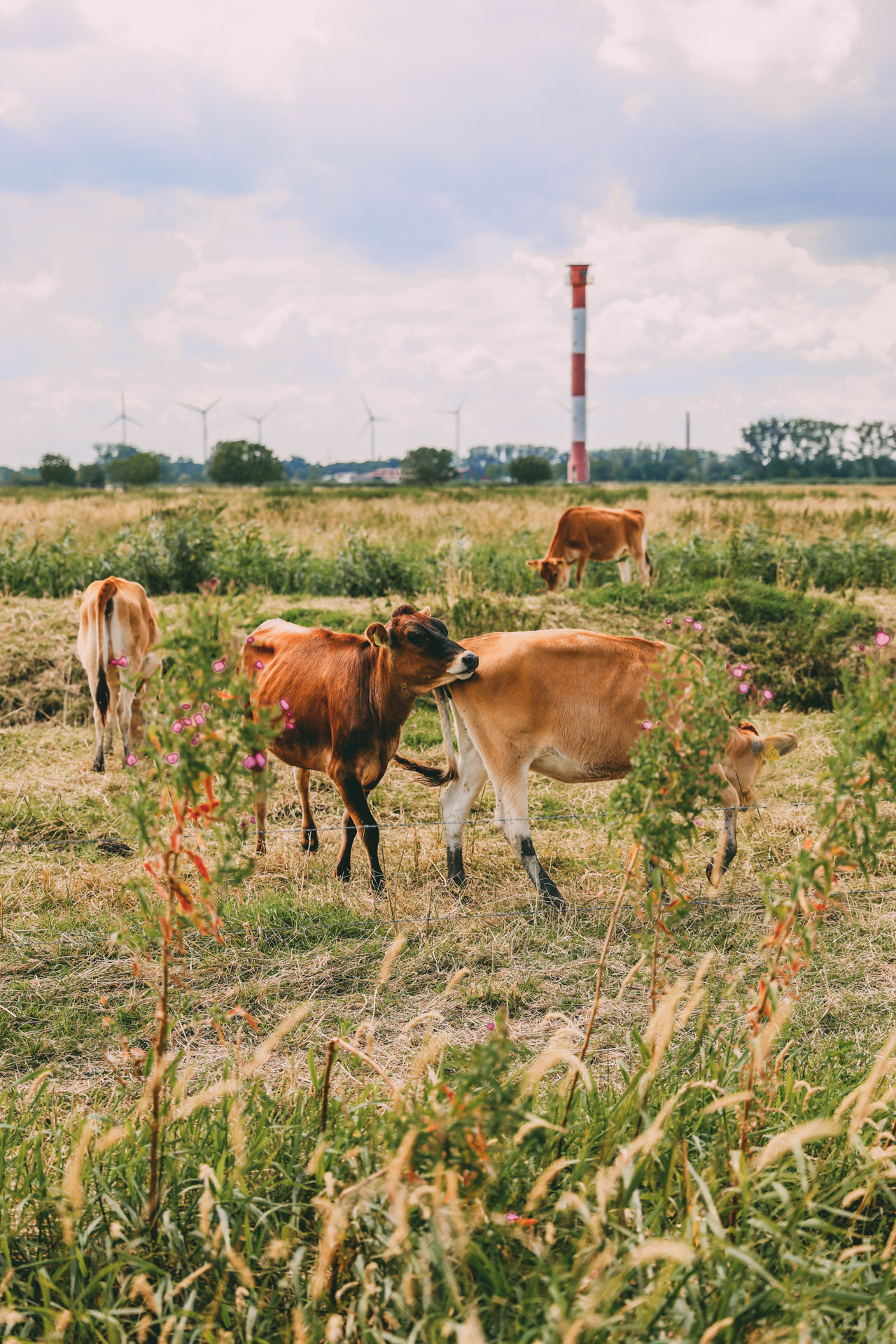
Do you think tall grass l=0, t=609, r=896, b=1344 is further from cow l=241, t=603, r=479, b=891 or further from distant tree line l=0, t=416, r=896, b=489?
distant tree line l=0, t=416, r=896, b=489

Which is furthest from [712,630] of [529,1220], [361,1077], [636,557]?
[529,1220]

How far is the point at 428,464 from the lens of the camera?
69.6 m

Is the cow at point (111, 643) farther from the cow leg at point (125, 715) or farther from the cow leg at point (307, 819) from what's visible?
the cow leg at point (307, 819)

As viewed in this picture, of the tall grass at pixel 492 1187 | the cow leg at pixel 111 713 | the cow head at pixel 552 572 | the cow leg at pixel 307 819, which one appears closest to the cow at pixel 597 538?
the cow head at pixel 552 572

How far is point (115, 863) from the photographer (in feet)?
18.9

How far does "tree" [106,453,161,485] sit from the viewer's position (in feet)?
238

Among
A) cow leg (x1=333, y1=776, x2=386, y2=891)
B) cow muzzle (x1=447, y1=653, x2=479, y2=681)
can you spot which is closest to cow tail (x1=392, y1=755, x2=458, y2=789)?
cow leg (x1=333, y1=776, x2=386, y2=891)

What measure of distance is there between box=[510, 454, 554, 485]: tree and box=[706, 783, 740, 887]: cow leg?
6870 cm

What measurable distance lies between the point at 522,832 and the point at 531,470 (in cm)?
7018

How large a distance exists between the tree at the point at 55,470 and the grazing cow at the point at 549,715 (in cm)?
6695

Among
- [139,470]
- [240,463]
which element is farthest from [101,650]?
[139,470]

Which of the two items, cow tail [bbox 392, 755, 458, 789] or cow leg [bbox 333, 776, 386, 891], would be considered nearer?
cow leg [bbox 333, 776, 386, 891]

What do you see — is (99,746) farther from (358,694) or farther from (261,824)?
(358,694)

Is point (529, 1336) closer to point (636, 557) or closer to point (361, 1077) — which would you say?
point (361, 1077)
